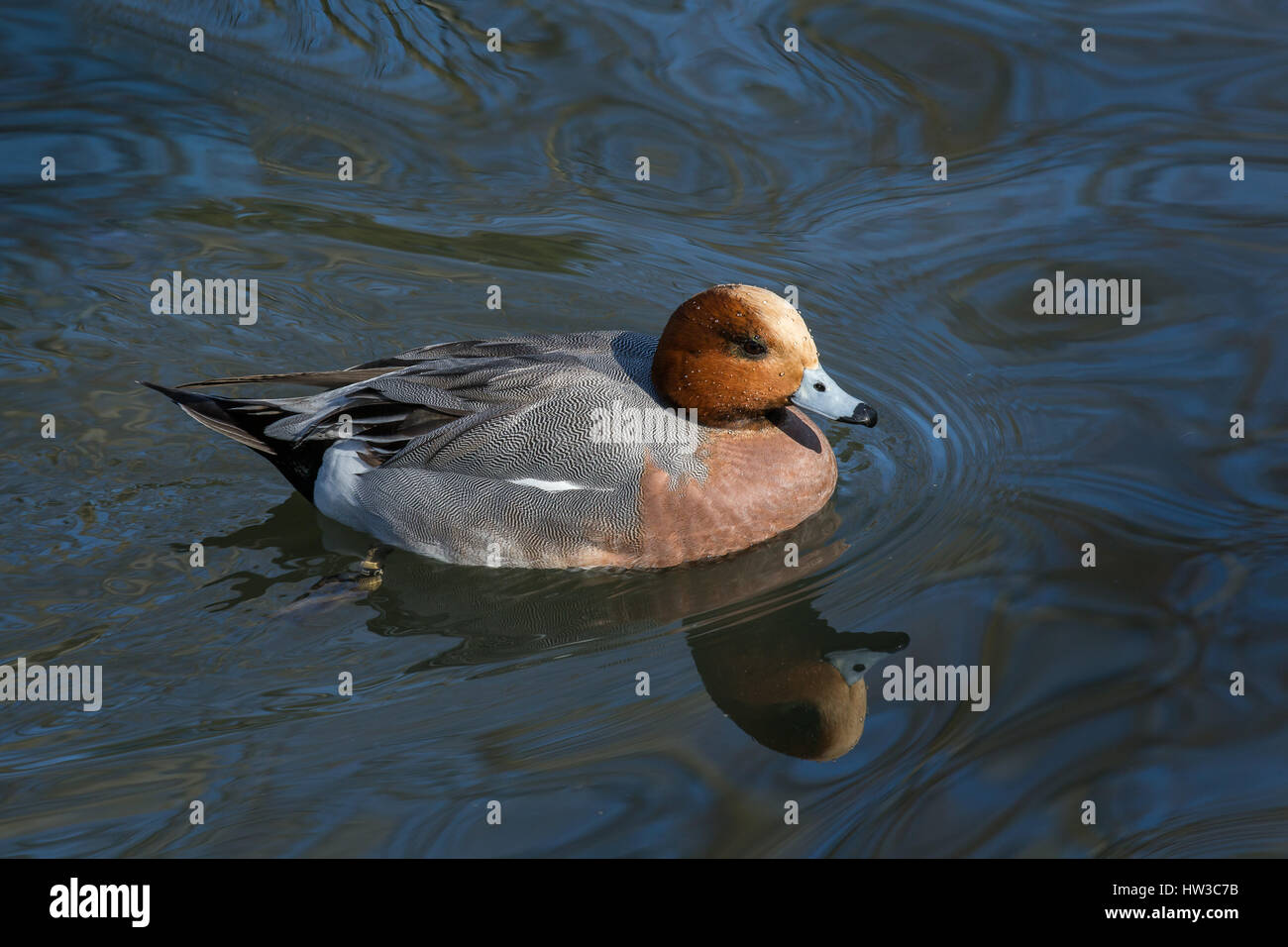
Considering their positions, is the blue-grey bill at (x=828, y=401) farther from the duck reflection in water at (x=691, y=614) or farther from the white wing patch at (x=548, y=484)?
the white wing patch at (x=548, y=484)

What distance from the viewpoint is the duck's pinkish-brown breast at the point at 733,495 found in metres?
5.59

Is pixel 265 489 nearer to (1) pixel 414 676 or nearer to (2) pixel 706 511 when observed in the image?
(1) pixel 414 676

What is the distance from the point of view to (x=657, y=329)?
729cm

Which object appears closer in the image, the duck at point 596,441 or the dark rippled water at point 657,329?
the dark rippled water at point 657,329

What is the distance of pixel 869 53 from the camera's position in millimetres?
9094

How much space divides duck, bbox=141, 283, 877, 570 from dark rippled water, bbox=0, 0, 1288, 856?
17 cm

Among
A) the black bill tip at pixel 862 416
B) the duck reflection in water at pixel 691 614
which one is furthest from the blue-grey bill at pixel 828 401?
the duck reflection in water at pixel 691 614

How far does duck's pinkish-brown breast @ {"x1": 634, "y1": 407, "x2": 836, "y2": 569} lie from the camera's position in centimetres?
559

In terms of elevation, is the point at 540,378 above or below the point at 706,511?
above

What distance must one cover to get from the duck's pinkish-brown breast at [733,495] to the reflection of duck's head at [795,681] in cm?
44

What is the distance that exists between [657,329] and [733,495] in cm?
182

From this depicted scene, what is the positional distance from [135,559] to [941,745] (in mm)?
3127

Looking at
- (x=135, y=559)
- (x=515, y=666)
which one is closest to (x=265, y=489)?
(x=135, y=559)

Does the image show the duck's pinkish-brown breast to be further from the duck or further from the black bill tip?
the black bill tip
